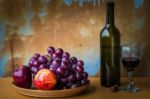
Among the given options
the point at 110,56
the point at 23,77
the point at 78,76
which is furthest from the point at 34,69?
the point at 110,56

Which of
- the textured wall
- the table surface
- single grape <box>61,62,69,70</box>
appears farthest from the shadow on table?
the textured wall

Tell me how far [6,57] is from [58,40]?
241mm

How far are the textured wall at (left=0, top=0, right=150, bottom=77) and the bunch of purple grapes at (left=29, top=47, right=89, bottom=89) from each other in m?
0.25

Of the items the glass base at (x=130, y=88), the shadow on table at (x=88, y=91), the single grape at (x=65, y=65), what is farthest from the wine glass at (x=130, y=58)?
the single grape at (x=65, y=65)

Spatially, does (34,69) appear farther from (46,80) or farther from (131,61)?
(131,61)

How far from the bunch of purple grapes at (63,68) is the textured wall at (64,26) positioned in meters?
0.25

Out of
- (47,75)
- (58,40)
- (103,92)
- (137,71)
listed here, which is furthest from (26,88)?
(137,71)

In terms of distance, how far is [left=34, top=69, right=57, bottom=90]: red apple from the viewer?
1158 mm

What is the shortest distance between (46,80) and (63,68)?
78 mm

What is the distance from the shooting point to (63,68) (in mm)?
1198

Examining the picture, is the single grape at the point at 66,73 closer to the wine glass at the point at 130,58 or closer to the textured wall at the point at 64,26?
the wine glass at the point at 130,58

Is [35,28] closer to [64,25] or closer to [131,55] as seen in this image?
[64,25]

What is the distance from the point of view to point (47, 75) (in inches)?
45.6

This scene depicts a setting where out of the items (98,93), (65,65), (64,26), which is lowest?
(98,93)
